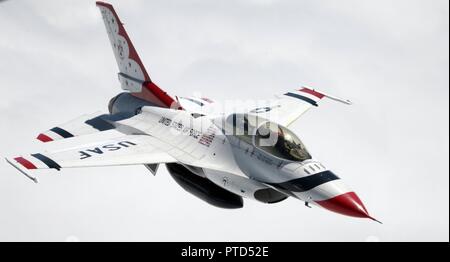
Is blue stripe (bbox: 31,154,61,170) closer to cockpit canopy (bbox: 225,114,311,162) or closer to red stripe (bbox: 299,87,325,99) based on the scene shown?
cockpit canopy (bbox: 225,114,311,162)

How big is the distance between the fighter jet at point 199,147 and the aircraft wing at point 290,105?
0.12 feet

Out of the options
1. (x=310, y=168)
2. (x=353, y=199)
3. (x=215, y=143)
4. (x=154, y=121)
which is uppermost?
(x=154, y=121)

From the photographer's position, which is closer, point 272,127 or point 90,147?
point 272,127

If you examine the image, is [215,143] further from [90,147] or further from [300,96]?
[300,96]

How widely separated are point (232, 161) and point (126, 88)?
6597 millimetres

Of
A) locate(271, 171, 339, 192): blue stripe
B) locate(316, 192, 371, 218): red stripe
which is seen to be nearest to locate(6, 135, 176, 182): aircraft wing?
locate(271, 171, 339, 192): blue stripe

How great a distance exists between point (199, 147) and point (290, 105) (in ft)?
17.2

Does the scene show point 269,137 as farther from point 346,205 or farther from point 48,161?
point 48,161

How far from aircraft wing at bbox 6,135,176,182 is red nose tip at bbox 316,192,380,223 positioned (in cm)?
482

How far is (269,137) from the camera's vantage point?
13938 millimetres

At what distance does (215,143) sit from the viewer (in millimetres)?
15242

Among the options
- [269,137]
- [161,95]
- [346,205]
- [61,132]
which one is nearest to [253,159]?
[269,137]

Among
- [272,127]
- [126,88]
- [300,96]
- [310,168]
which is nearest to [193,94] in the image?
[126,88]

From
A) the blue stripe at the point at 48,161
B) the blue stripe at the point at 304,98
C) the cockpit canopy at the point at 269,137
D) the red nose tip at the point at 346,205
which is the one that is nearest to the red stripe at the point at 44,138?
the blue stripe at the point at 48,161
